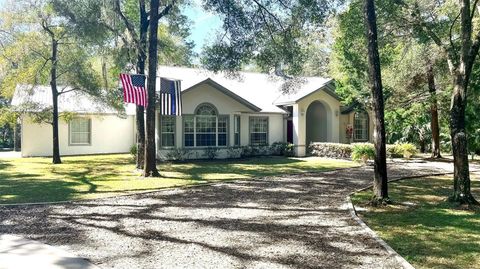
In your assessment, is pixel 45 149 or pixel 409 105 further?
pixel 45 149

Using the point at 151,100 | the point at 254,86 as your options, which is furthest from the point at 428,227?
the point at 254,86

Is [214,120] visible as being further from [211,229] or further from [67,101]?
[211,229]

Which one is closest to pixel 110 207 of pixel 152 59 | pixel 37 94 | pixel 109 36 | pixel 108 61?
pixel 152 59

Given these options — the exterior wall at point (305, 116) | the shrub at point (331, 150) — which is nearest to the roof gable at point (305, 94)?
the exterior wall at point (305, 116)

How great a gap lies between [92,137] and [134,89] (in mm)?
12386

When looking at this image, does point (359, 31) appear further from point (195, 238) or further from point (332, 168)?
point (195, 238)

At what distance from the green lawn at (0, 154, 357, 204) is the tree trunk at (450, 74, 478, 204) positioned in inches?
310

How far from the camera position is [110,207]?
411 inches

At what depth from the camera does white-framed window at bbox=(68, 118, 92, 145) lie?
2708 cm

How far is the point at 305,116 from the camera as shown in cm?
2647

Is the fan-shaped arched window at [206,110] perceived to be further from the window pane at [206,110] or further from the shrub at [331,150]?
the shrub at [331,150]

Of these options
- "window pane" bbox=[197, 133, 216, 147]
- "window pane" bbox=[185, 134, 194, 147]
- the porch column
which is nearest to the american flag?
"window pane" bbox=[185, 134, 194, 147]

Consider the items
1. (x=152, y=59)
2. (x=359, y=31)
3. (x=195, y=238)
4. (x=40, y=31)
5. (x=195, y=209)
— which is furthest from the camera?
(x=40, y=31)

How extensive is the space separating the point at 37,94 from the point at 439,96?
79.0 feet
